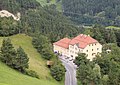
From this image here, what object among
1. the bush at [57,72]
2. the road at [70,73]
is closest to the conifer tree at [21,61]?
the bush at [57,72]

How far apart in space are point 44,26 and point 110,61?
76.4 m

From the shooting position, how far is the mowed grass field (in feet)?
184

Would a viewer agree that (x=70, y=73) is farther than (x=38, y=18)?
No

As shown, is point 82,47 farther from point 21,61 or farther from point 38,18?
point 38,18

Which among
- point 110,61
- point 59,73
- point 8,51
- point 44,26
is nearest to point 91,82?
point 59,73

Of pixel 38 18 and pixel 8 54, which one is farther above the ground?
pixel 38 18

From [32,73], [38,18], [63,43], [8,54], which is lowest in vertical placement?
[32,73]

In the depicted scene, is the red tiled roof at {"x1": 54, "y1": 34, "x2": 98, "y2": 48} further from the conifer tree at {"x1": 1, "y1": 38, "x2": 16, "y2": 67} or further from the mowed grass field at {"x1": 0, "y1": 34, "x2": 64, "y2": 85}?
the conifer tree at {"x1": 1, "y1": 38, "x2": 16, "y2": 67}

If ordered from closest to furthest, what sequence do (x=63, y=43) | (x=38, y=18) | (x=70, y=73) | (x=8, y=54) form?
(x=8, y=54), (x=70, y=73), (x=63, y=43), (x=38, y=18)

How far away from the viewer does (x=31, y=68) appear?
238 feet

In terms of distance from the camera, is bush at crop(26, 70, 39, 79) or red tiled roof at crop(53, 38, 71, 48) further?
red tiled roof at crop(53, 38, 71, 48)

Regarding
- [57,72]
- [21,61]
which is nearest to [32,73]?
[21,61]

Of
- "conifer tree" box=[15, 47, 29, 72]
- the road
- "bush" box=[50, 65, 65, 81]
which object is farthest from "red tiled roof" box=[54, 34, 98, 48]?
"conifer tree" box=[15, 47, 29, 72]

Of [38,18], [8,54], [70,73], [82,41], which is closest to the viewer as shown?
[8,54]
